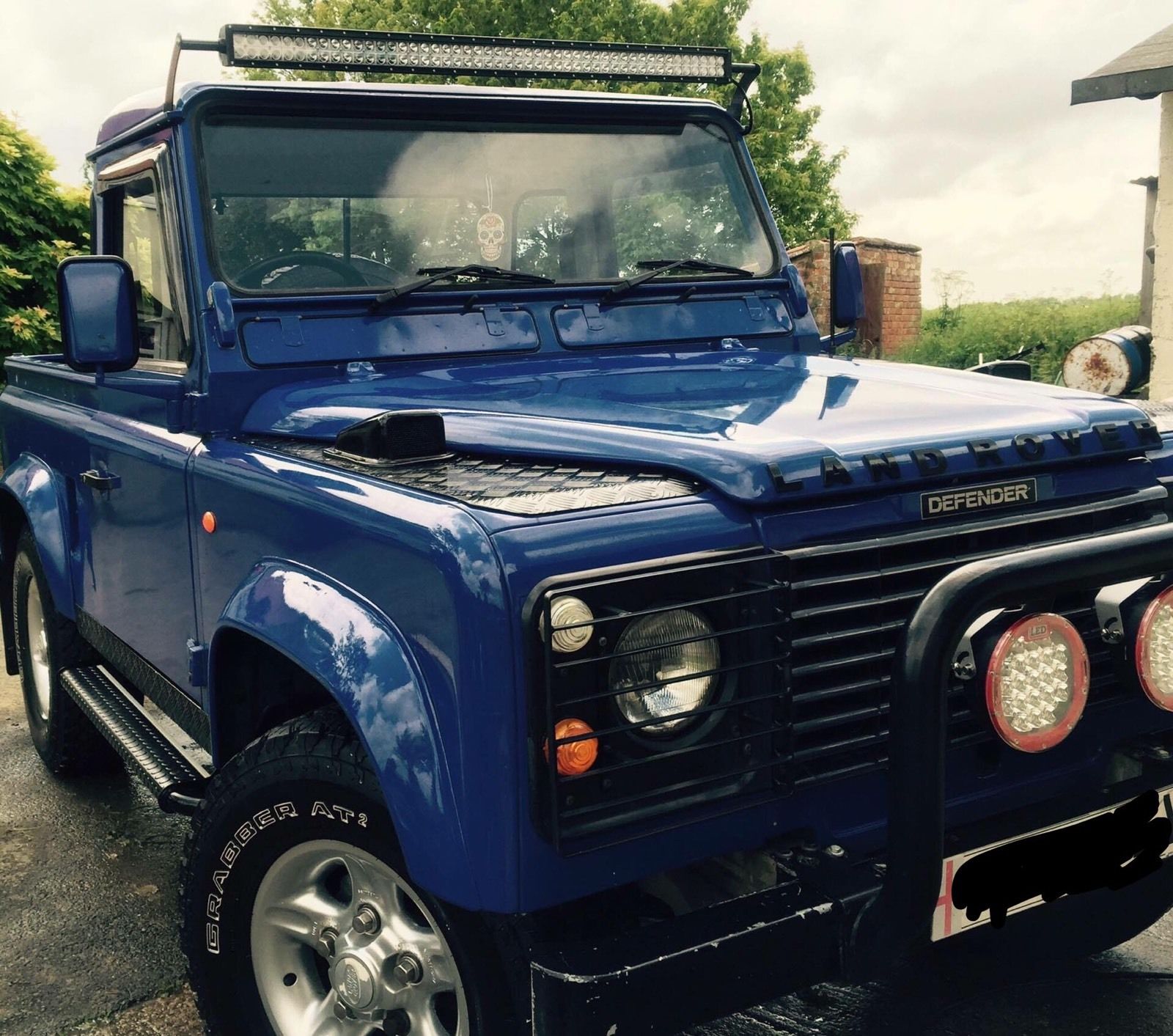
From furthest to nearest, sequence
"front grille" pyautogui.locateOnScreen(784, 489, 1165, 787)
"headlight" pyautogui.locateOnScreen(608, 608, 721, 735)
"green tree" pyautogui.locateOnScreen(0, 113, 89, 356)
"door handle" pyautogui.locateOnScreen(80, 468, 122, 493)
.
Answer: "green tree" pyautogui.locateOnScreen(0, 113, 89, 356), "door handle" pyautogui.locateOnScreen(80, 468, 122, 493), "front grille" pyautogui.locateOnScreen(784, 489, 1165, 787), "headlight" pyautogui.locateOnScreen(608, 608, 721, 735)

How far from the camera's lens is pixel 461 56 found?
3.36m

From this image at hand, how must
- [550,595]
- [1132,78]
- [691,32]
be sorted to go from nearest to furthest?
[550,595], [1132,78], [691,32]

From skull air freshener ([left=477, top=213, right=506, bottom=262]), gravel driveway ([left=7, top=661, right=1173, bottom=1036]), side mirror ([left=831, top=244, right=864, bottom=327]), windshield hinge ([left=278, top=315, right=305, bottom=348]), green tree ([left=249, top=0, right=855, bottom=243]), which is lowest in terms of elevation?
gravel driveway ([left=7, top=661, right=1173, bottom=1036])

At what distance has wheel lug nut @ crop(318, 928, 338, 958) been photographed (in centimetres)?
224

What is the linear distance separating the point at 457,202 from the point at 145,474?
A: 1.06 meters

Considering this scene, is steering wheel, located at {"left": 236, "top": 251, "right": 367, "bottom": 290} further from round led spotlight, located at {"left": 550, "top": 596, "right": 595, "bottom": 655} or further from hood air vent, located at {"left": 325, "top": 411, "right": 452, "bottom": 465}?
round led spotlight, located at {"left": 550, "top": 596, "right": 595, "bottom": 655}

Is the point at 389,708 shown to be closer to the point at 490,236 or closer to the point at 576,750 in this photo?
the point at 576,750

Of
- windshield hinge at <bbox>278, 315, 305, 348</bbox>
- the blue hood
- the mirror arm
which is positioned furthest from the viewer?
the mirror arm

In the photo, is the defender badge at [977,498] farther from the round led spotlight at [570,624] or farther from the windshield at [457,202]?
the windshield at [457,202]

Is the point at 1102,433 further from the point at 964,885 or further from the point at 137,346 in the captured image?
the point at 137,346

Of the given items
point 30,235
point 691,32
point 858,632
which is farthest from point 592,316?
point 691,32

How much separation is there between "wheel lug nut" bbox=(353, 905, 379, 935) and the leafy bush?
40.2 ft

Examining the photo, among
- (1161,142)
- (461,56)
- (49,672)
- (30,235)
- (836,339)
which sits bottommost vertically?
(49,672)

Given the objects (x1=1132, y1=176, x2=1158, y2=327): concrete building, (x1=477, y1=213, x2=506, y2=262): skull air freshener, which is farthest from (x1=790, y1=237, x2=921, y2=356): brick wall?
(x1=477, y1=213, x2=506, y2=262): skull air freshener
